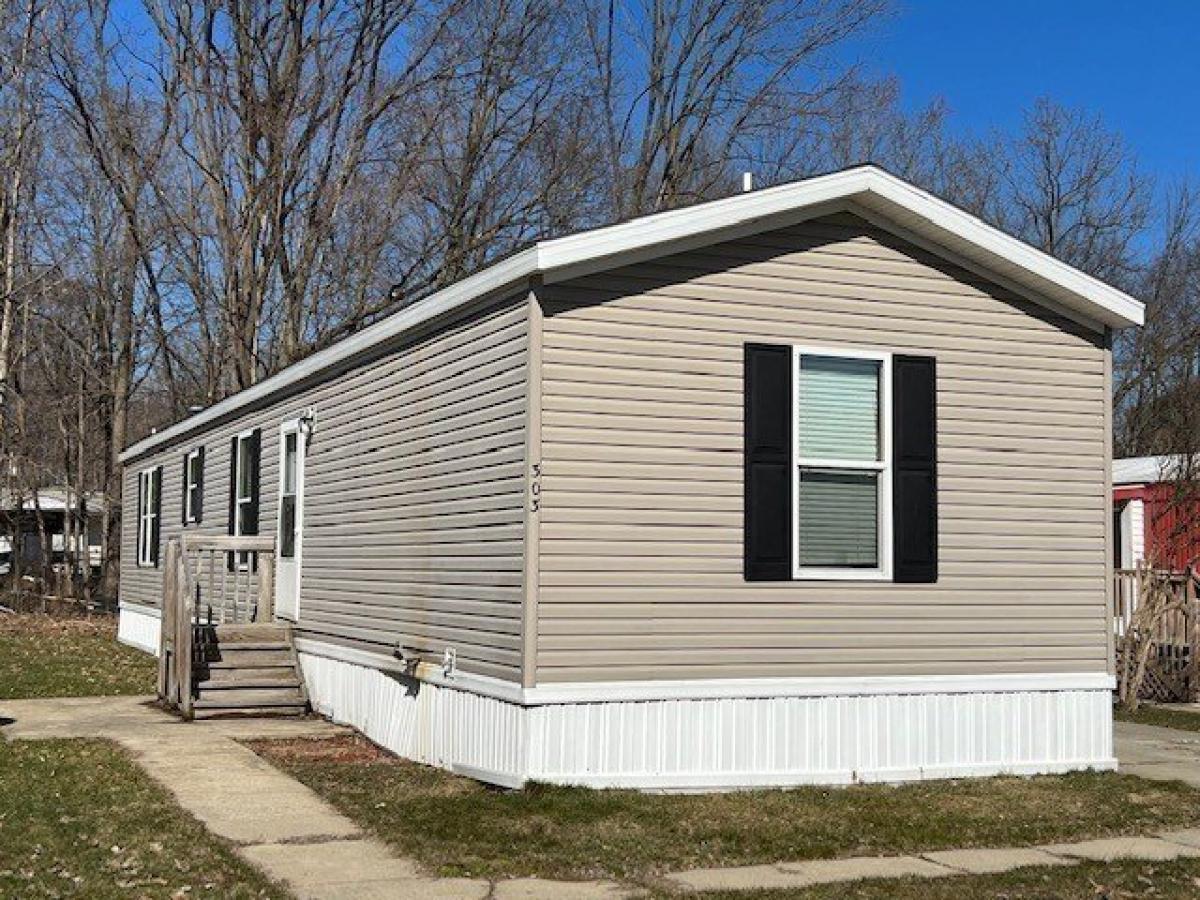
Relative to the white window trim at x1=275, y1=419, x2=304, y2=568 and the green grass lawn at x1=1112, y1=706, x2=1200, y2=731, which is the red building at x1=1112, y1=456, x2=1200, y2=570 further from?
the white window trim at x1=275, y1=419, x2=304, y2=568

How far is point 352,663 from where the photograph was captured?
11.7 metres

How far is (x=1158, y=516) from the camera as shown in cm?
1967

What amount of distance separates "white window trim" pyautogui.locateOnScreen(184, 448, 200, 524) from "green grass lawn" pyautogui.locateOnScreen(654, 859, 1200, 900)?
42.9ft

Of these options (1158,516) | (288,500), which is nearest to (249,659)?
(288,500)

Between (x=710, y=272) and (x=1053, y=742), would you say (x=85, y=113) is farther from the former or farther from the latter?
(x=1053, y=742)

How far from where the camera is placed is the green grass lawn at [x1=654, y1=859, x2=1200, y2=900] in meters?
6.42

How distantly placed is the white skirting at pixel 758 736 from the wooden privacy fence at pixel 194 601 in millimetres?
2926

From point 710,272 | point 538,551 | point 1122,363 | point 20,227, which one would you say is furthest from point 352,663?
point 1122,363

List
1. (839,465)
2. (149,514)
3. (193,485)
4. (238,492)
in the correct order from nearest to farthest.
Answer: (839,465), (238,492), (193,485), (149,514)

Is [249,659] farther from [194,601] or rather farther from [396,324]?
[396,324]

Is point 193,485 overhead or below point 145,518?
overhead

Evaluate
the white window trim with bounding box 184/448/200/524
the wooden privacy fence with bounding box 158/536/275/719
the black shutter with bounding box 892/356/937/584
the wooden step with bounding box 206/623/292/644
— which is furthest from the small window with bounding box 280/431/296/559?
the black shutter with bounding box 892/356/937/584

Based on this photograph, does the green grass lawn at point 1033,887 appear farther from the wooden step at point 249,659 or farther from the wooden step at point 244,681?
the wooden step at point 249,659

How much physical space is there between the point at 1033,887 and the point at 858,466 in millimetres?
3425
